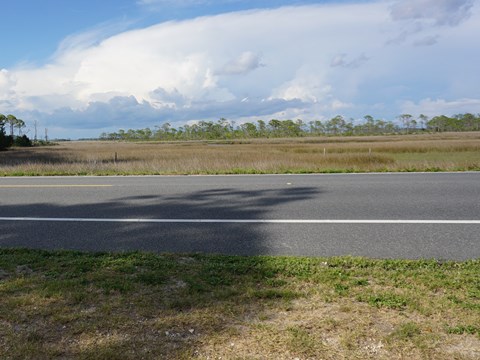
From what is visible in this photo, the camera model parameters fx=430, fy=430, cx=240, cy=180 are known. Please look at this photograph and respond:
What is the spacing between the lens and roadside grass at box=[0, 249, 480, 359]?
305 cm

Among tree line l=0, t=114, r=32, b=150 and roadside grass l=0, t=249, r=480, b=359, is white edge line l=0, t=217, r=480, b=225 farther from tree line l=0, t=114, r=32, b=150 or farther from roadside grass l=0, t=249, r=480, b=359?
tree line l=0, t=114, r=32, b=150

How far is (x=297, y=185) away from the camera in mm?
11938

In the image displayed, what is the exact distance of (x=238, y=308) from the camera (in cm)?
367

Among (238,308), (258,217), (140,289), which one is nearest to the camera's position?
(238,308)

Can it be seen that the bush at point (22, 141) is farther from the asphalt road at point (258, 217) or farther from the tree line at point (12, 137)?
the asphalt road at point (258, 217)

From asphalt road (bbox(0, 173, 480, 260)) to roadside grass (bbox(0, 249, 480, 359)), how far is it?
90 centimetres

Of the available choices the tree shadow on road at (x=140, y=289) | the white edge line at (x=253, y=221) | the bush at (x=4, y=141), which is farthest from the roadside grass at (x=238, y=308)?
the bush at (x=4, y=141)

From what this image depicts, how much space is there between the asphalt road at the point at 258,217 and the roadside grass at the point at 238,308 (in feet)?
2.96

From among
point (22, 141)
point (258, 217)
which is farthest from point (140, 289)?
point (22, 141)

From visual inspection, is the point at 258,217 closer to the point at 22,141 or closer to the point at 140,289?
the point at 140,289

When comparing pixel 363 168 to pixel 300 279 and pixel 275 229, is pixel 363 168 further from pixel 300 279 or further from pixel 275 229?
pixel 300 279

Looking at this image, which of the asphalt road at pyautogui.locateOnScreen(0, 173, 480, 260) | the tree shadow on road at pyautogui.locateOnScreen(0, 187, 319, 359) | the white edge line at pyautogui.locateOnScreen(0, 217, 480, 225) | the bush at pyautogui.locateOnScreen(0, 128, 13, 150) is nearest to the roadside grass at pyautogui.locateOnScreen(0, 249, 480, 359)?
the tree shadow on road at pyautogui.locateOnScreen(0, 187, 319, 359)

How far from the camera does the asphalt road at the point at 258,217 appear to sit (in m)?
5.94

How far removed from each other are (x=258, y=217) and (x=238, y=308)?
4.16m
